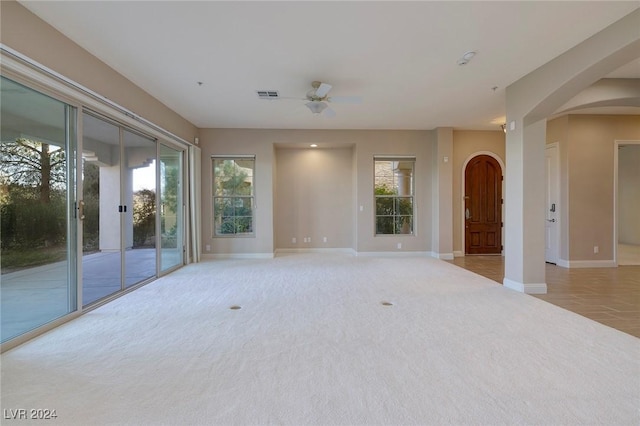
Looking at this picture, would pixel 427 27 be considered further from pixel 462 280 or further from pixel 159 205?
pixel 159 205

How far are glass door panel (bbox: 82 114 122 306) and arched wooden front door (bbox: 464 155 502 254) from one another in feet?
22.8

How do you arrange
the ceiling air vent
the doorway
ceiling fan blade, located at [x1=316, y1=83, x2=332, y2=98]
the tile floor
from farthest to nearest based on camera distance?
the doorway < the ceiling air vent < ceiling fan blade, located at [x1=316, y1=83, x2=332, y2=98] < the tile floor

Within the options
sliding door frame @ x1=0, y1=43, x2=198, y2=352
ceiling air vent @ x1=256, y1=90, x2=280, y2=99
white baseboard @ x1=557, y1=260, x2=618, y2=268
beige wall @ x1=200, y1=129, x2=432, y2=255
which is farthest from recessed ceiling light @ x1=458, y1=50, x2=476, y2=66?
white baseboard @ x1=557, y1=260, x2=618, y2=268

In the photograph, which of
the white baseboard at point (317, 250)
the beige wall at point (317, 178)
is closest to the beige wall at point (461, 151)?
the beige wall at point (317, 178)

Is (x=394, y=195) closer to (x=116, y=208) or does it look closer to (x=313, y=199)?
(x=313, y=199)

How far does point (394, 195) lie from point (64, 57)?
6173 millimetres

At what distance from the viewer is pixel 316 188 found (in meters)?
7.60

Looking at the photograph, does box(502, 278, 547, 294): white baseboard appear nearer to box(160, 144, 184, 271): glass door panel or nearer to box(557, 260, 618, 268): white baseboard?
box(557, 260, 618, 268): white baseboard

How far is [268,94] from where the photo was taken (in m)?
4.55

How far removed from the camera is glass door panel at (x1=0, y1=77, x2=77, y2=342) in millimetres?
2547

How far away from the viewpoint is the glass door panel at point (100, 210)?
11.3 feet

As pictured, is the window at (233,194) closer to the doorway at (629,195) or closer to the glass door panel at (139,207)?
the glass door panel at (139,207)

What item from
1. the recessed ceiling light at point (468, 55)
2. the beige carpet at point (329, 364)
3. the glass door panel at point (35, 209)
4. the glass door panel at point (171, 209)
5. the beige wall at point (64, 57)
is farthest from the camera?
the glass door panel at point (171, 209)

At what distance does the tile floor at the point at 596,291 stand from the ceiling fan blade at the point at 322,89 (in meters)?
3.83
